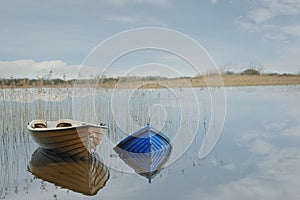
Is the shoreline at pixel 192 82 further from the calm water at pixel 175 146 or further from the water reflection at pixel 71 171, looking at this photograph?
the water reflection at pixel 71 171

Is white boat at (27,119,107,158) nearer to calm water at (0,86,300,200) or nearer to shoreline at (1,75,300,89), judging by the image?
calm water at (0,86,300,200)

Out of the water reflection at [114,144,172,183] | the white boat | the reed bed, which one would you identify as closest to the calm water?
the reed bed

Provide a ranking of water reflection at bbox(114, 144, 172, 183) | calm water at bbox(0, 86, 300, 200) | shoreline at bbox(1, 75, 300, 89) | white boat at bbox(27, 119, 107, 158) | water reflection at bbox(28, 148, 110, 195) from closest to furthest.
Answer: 1. calm water at bbox(0, 86, 300, 200)
2. water reflection at bbox(28, 148, 110, 195)
3. water reflection at bbox(114, 144, 172, 183)
4. white boat at bbox(27, 119, 107, 158)
5. shoreline at bbox(1, 75, 300, 89)

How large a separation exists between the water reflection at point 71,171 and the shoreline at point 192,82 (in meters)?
3.07

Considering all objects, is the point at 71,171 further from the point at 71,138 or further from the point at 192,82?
the point at 192,82

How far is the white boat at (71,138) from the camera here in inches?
215

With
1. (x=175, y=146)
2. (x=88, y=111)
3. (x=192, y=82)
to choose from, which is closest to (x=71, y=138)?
(x=175, y=146)

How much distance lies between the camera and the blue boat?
18.2 feet

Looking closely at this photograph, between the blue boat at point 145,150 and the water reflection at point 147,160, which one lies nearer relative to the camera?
the water reflection at point 147,160

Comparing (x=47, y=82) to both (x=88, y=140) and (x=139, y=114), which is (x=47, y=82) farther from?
(x=88, y=140)

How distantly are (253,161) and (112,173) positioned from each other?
250 cm

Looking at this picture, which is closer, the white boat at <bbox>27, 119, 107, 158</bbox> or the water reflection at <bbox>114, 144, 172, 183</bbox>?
the water reflection at <bbox>114, 144, 172, 183</bbox>

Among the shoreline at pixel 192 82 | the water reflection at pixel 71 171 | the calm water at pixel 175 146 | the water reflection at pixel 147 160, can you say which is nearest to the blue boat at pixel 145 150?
the water reflection at pixel 147 160

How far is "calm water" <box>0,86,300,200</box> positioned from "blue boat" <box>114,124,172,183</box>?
199 millimetres
